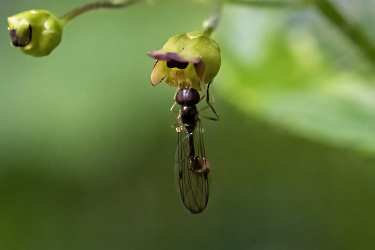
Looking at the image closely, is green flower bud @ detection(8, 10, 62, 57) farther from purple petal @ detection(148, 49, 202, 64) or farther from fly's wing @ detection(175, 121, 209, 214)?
fly's wing @ detection(175, 121, 209, 214)

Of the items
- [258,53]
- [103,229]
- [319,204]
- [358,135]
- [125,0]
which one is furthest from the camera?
[103,229]

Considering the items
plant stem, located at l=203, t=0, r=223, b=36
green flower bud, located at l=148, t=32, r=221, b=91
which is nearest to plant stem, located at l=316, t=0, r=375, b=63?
plant stem, located at l=203, t=0, r=223, b=36

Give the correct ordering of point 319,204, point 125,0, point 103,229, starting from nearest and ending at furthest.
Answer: point 125,0 < point 319,204 < point 103,229

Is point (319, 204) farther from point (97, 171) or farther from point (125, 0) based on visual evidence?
point (125, 0)

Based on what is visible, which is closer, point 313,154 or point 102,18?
point 313,154

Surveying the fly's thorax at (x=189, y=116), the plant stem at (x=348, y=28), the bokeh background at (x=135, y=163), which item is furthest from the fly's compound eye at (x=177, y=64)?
the bokeh background at (x=135, y=163)

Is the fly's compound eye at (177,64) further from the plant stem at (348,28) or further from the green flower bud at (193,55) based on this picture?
the plant stem at (348,28)

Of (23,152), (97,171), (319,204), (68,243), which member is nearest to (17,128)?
(23,152)
